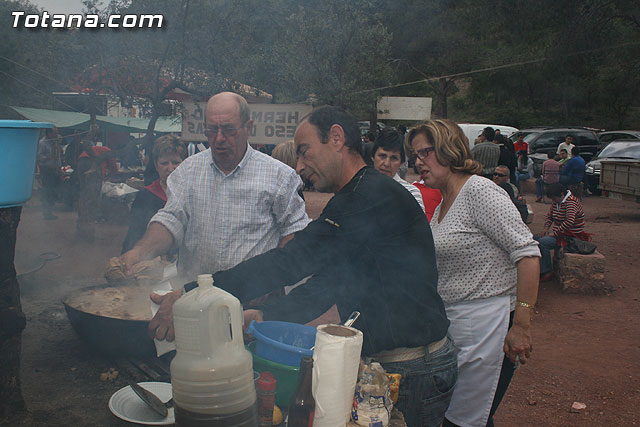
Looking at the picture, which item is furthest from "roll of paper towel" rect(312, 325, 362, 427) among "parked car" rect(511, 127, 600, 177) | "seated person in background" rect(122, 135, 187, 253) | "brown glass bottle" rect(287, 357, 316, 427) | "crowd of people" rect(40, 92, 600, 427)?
"parked car" rect(511, 127, 600, 177)

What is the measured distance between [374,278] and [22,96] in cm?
1576

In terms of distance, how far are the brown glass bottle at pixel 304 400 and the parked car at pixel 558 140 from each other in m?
19.8

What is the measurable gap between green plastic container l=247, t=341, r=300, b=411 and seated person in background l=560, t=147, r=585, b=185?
549 inches

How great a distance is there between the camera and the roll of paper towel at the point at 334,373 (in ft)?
4.86

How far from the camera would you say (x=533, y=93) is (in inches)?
1430

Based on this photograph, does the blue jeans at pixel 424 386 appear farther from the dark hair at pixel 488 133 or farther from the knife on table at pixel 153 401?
the dark hair at pixel 488 133

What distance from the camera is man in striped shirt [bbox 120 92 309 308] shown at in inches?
116

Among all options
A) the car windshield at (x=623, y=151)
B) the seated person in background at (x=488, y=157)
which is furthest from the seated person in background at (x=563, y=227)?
the car windshield at (x=623, y=151)

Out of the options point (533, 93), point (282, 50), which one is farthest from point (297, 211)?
point (533, 93)

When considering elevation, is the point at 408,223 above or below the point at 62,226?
above

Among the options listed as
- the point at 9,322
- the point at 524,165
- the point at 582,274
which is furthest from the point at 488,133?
the point at 524,165

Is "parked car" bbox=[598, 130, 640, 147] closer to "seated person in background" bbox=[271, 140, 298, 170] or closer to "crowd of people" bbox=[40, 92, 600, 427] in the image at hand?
"seated person in background" bbox=[271, 140, 298, 170]

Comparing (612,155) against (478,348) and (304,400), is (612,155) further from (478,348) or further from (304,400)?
(304,400)

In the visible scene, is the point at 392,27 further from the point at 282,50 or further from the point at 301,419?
the point at 301,419
